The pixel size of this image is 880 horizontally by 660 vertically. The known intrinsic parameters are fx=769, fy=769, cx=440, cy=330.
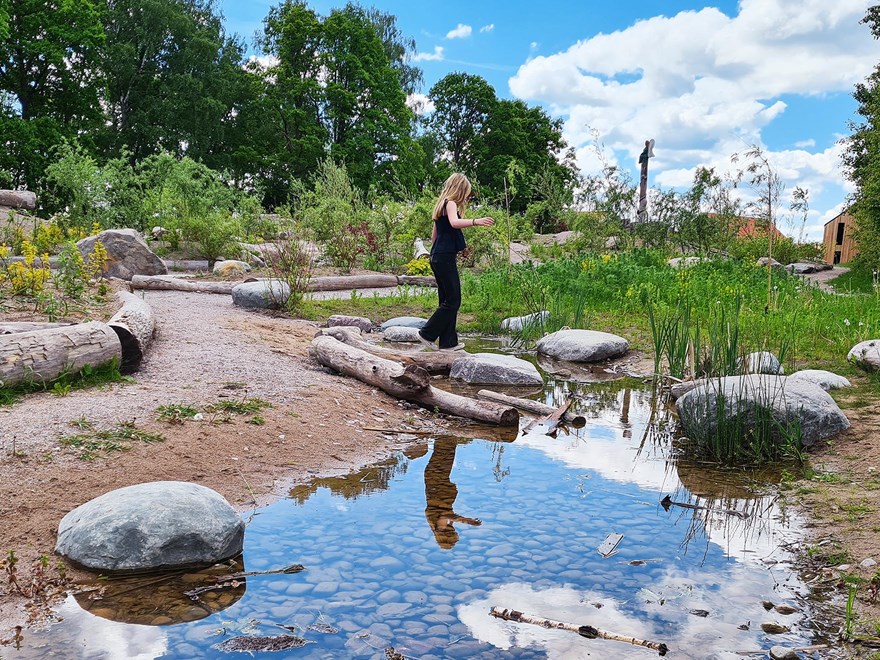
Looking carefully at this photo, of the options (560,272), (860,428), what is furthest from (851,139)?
(860,428)

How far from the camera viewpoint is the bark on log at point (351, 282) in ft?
47.1

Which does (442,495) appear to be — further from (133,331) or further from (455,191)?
(455,191)

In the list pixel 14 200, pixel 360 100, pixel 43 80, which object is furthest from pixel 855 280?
pixel 43 80

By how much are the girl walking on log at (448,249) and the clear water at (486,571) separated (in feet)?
10.1

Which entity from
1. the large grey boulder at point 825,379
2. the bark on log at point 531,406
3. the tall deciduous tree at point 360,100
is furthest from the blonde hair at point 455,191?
the tall deciduous tree at point 360,100

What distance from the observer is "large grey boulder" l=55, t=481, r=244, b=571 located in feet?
11.7

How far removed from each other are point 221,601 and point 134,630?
0.38m

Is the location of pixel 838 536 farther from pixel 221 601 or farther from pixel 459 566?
pixel 221 601

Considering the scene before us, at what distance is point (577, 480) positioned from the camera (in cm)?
511

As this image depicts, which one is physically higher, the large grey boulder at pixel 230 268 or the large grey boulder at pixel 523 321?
the large grey boulder at pixel 230 268

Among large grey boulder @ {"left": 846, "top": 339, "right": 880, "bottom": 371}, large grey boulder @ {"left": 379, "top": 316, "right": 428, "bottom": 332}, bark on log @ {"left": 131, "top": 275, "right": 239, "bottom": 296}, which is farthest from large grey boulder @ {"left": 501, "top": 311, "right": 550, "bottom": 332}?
bark on log @ {"left": 131, "top": 275, "right": 239, "bottom": 296}

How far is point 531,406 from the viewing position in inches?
273

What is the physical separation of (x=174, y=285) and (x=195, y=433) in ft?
26.6

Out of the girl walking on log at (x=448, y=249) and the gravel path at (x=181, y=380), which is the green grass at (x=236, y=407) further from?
the girl walking on log at (x=448, y=249)
